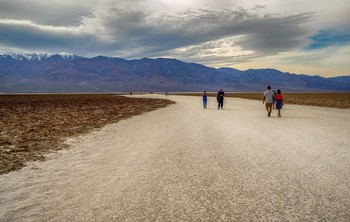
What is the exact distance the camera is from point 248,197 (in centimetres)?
496

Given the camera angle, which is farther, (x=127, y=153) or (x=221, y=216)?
(x=127, y=153)

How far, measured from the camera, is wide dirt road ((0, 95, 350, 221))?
14.5 ft

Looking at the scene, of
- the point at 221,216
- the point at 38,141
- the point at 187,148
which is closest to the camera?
the point at 221,216

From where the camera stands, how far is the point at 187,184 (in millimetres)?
5707

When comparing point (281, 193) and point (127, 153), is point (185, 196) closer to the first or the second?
point (281, 193)

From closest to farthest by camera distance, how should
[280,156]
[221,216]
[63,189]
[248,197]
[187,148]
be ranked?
1. [221,216]
2. [248,197]
3. [63,189]
4. [280,156]
5. [187,148]

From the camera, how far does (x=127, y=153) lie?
891 centimetres

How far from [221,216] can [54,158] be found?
19.6ft

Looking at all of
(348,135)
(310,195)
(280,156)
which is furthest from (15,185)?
(348,135)

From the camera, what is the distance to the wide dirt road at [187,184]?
443cm

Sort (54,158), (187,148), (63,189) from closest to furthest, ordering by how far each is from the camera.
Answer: (63,189)
(54,158)
(187,148)

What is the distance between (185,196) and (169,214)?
75 centimetres

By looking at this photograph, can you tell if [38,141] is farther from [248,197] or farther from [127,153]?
[248,197]

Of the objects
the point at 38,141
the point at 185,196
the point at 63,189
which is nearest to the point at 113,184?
the point at 63,189
